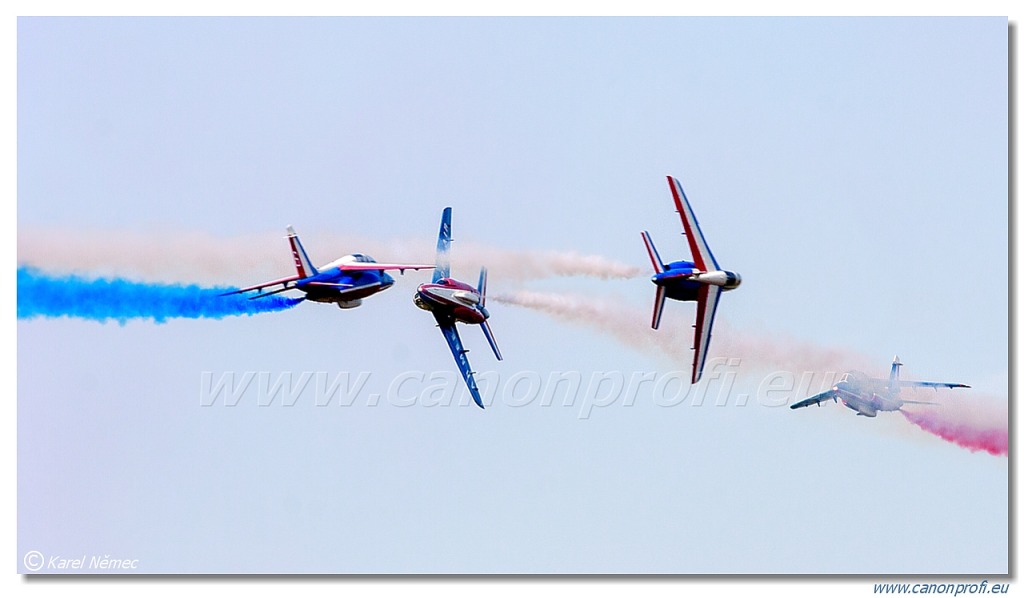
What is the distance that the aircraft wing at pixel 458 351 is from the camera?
62.7 m

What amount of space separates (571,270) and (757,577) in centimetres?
943

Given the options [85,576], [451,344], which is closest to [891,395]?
[451,344]

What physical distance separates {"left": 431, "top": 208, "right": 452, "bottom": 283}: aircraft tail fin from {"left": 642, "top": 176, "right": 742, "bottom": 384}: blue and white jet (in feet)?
17.0

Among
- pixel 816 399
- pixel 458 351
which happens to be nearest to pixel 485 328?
pixel 458 351

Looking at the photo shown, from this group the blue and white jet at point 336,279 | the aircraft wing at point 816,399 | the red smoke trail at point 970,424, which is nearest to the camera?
the blue and white jet at point 336,279

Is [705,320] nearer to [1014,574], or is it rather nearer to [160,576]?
[1014,574]

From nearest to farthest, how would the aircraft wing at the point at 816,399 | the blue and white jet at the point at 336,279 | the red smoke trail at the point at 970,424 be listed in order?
the blue and white jet at the point at 336,279 < the red smoke trail at the point at 970,424 < the aircraft wing at the point at 816,399

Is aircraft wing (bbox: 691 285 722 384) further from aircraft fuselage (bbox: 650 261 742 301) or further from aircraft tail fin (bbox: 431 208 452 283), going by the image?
aircraft tail fin (bbox: 431 208 452 283)

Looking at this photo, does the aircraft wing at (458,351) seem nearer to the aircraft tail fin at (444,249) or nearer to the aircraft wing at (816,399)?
the aircraft tail fin at (444,249)

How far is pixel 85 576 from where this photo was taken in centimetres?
6122

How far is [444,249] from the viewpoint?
62.8 m

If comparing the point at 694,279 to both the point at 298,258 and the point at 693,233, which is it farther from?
the point at 298,258

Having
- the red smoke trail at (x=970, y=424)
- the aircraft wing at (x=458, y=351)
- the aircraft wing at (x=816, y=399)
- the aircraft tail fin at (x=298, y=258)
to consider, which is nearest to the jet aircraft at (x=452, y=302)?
the aircraft wing at (x=458, y=351)

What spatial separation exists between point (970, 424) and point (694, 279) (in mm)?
10087
